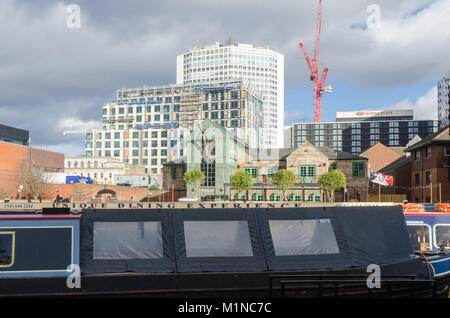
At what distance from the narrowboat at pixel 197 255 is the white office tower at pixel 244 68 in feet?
526

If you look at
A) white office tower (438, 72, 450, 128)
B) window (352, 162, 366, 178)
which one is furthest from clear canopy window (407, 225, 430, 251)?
white office tower (438, 72, 450, 128)

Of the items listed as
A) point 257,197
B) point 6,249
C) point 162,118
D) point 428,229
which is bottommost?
point 257,197

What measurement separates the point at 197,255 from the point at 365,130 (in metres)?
161

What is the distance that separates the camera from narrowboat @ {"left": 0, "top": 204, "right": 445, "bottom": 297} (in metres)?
9.33

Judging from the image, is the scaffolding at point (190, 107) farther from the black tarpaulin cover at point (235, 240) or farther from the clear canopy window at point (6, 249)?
the clear canopy window at point (6, 249)

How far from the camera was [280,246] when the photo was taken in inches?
400

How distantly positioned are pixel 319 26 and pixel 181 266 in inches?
6851

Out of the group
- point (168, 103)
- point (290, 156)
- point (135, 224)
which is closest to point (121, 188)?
point (290, 156)

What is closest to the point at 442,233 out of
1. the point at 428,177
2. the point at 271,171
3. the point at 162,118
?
the point at 428,177

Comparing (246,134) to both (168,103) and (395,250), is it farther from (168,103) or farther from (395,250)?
(395,250)

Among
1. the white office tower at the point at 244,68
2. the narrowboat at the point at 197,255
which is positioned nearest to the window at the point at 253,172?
the narrowboat at the point at 197,255

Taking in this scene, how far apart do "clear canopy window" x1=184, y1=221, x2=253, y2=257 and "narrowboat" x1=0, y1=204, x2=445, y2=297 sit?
23mm

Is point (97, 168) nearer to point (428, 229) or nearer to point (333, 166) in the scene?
point (333, 166)

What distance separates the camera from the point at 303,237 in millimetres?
10359
